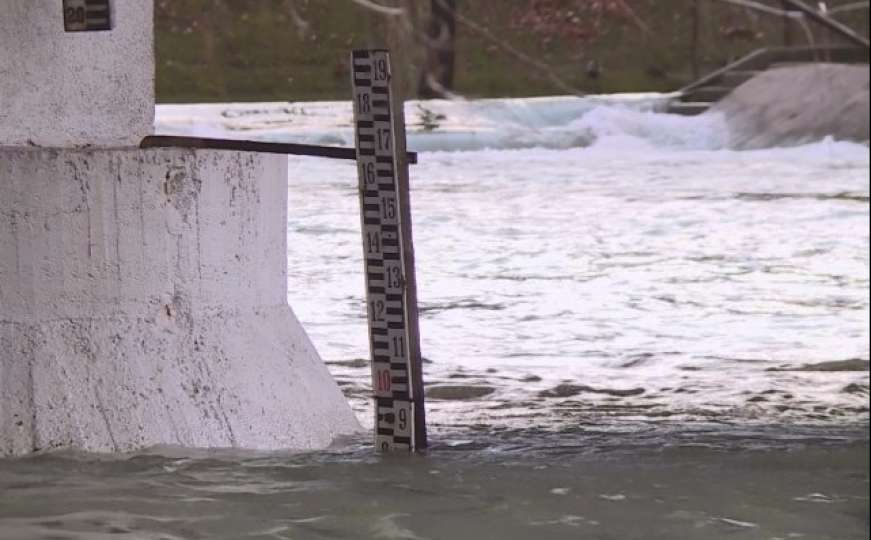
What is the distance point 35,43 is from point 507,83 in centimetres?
2452

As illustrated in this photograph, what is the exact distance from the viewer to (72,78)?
6.33 metres

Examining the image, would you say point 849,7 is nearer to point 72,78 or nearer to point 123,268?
point 123,268

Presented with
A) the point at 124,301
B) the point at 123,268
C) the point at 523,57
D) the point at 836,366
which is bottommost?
the point at 836,366

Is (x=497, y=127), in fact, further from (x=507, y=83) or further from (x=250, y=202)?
(x=250, y=202)

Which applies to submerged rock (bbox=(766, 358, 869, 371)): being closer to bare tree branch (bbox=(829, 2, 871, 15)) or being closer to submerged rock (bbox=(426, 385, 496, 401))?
submerged rock (bbox=(426, 385, 496, 401))

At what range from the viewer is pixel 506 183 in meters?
23.9

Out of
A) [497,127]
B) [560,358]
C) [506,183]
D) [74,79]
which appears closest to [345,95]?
[497,127]

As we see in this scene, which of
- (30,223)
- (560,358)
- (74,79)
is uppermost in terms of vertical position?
(74,79)

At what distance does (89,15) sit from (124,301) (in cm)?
99

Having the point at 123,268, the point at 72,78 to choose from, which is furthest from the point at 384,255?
the point at 72,78

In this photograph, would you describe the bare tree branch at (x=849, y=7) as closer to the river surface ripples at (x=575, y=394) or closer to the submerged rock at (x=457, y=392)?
the river surface ripples at (x=575, y=394)

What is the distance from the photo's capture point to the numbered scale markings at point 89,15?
5.95m

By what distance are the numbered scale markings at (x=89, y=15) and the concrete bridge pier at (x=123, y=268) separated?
29cm

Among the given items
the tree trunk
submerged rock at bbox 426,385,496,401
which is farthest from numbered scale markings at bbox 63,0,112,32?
submerged rock at bbox 426,385,496,401
